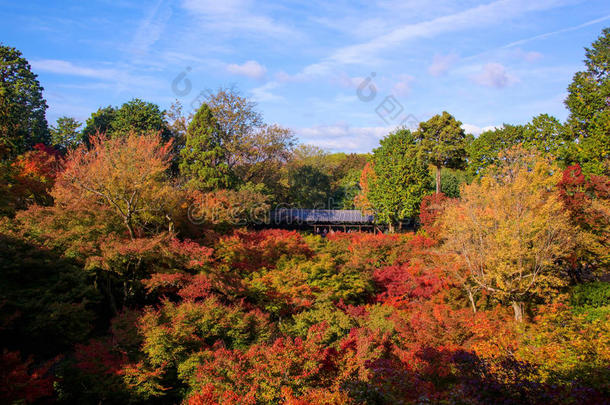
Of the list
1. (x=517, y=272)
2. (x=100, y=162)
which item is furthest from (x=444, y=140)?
(x=100, y=162)

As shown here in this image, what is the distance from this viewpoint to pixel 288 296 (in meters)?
12.7

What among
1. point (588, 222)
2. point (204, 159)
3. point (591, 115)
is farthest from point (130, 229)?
point (591, 115)

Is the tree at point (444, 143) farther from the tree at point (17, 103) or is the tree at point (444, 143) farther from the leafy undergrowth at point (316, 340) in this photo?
the tree at point (17, 103)

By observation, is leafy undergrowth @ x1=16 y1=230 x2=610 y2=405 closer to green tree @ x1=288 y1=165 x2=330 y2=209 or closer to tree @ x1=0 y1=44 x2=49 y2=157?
tree @ x1=0 y1=44 x2=49 y2=157

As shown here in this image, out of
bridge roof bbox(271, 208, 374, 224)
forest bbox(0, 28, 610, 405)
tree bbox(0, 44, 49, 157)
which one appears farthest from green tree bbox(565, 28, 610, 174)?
tree bbox(0, 44, 49, 157)

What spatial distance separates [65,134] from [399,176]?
27094mm

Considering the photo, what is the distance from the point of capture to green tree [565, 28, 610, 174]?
20.5m

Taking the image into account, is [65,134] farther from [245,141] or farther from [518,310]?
[518,310]

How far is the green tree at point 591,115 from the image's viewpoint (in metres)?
20.5

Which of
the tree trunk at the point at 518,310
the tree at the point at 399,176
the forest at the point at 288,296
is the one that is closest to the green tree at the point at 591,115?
the forest at the point at 288,296

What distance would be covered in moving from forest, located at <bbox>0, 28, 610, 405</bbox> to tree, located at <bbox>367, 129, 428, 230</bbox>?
17.1ft

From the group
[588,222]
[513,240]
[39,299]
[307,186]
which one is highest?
[307,186]

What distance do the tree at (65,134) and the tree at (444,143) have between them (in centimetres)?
2891

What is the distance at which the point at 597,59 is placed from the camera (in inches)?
916
